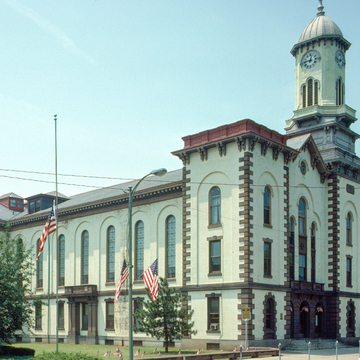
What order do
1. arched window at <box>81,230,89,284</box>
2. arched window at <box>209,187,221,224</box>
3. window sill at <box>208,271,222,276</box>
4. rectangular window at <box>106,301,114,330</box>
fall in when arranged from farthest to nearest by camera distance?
arched window at <box>81,230,89,284</box>
rectangular window at <box>106,301,114,330</box>
arched window at <box>209,187,221,224</box>
window sill at <box>208,271,222,276</box>

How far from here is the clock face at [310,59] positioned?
181ft

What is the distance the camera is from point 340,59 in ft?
182

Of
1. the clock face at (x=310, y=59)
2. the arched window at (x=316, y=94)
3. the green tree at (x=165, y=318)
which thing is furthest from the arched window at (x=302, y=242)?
the clock face at (x=310, y=59)

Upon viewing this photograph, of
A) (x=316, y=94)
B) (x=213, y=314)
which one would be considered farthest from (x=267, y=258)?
(x=316, y=94)

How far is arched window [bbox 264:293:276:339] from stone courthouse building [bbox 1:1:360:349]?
0.24 feet

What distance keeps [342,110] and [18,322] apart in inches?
1395

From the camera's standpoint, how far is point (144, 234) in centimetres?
4831

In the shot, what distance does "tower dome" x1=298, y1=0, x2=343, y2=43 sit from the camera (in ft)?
180

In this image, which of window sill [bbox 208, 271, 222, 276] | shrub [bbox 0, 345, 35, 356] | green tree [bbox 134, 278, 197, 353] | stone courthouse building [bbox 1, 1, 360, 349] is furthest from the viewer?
window sill [bbox 208, 271, 222, 276]

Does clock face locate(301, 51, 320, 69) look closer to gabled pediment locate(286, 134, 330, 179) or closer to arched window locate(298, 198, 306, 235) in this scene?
gabled pediment locate(286, 134, 330, 179)

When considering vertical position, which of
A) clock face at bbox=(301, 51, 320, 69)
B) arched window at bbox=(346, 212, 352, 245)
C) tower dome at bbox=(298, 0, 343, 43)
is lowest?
arched window at bbox=(346, 212, 352, 245)

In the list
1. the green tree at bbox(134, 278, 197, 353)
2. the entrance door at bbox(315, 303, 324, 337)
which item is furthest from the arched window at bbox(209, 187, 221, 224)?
the entrance door at bbox(315, 303, 324, 337)

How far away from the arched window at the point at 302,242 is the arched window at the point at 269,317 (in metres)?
6.39

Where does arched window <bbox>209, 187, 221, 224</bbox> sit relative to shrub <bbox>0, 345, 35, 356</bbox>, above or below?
above
